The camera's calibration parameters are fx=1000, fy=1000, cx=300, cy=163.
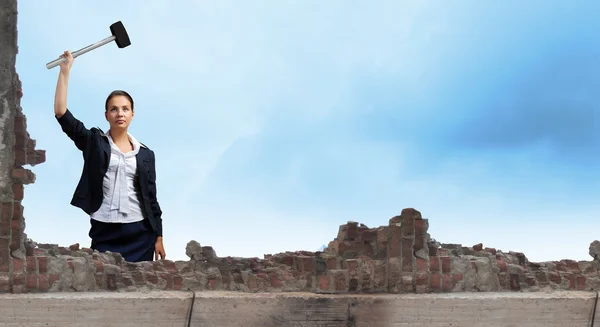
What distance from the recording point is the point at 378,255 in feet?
23.9

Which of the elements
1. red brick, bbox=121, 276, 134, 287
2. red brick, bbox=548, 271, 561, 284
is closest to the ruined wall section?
red brick, bbox=121, 276, 134, 287

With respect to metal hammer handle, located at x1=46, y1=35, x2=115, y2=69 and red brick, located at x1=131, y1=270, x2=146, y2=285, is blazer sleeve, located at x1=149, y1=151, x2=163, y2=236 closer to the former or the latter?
red brick, located at x1=131, y1=270, x2=146, y2=285

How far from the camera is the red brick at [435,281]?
→ 7.24 metres

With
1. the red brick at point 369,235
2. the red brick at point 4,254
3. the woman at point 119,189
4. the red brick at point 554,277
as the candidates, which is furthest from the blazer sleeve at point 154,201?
the red brick at point 554,277

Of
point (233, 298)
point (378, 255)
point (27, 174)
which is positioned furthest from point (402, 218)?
point (27, 174)

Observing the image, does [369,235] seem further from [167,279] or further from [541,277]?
[167,279]

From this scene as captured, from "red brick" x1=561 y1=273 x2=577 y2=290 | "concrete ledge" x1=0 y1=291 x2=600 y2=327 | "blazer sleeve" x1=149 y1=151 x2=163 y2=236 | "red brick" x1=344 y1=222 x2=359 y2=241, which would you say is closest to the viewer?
"concrete ledge" x1=0 y1=291 x2=600 y2=327

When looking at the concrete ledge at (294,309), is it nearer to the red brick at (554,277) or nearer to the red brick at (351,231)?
the red brick at (554,277)

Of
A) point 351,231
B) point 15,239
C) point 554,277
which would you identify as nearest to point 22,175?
point 15,239

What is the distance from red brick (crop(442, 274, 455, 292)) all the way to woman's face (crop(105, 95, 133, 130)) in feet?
8.71

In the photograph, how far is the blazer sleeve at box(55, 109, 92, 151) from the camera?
7148mm

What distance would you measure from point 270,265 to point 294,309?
15.6 inches

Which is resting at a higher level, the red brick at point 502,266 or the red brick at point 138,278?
the red brick at point 502,266

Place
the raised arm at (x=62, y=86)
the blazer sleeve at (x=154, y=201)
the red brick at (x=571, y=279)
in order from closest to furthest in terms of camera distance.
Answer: the raised arm at (x=62, y=86) < the red brick at (x=571, y=279) < the blazer sleeve at (x=154, y=201)
